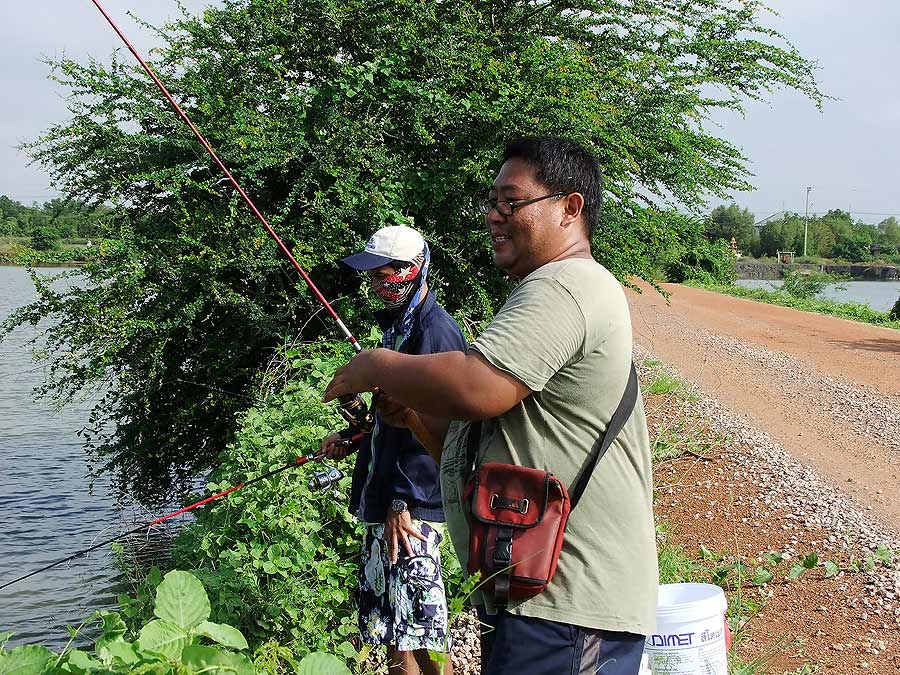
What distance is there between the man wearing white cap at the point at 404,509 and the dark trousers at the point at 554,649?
4.16 ft

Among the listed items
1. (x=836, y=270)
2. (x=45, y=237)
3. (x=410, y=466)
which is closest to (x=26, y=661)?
(x=410, y=466)

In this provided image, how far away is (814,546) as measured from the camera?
5949 millimetres

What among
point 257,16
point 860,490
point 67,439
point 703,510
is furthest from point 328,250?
point 67,439

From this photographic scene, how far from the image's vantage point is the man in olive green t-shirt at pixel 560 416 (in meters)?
2.19

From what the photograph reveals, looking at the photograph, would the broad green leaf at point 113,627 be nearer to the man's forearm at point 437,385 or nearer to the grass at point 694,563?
the man's forearm at point 437,385

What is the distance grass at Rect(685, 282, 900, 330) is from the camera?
86.8 ft

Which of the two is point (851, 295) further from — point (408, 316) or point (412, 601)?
point (412, 601)

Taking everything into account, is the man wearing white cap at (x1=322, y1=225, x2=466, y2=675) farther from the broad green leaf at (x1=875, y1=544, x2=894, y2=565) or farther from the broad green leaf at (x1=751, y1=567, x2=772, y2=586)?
the broad green leaf at (x1=875, y1=544, x2=894, y2=565)

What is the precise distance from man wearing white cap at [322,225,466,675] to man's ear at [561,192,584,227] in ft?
3.90

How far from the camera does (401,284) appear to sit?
149 inches

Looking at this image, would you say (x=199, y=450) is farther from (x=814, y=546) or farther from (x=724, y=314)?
(x=724, y=314)

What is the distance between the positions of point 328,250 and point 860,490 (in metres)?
4.90

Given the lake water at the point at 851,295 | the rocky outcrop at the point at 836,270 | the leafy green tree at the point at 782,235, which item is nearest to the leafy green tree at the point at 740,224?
the leafy green tree at the point at 782,235

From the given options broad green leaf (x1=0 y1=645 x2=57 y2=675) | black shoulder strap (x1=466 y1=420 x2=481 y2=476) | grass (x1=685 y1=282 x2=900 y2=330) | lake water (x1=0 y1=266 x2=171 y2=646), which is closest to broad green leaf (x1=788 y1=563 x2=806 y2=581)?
black shoulder strap (x1=466 y1=420 x2=481 y2=476)
